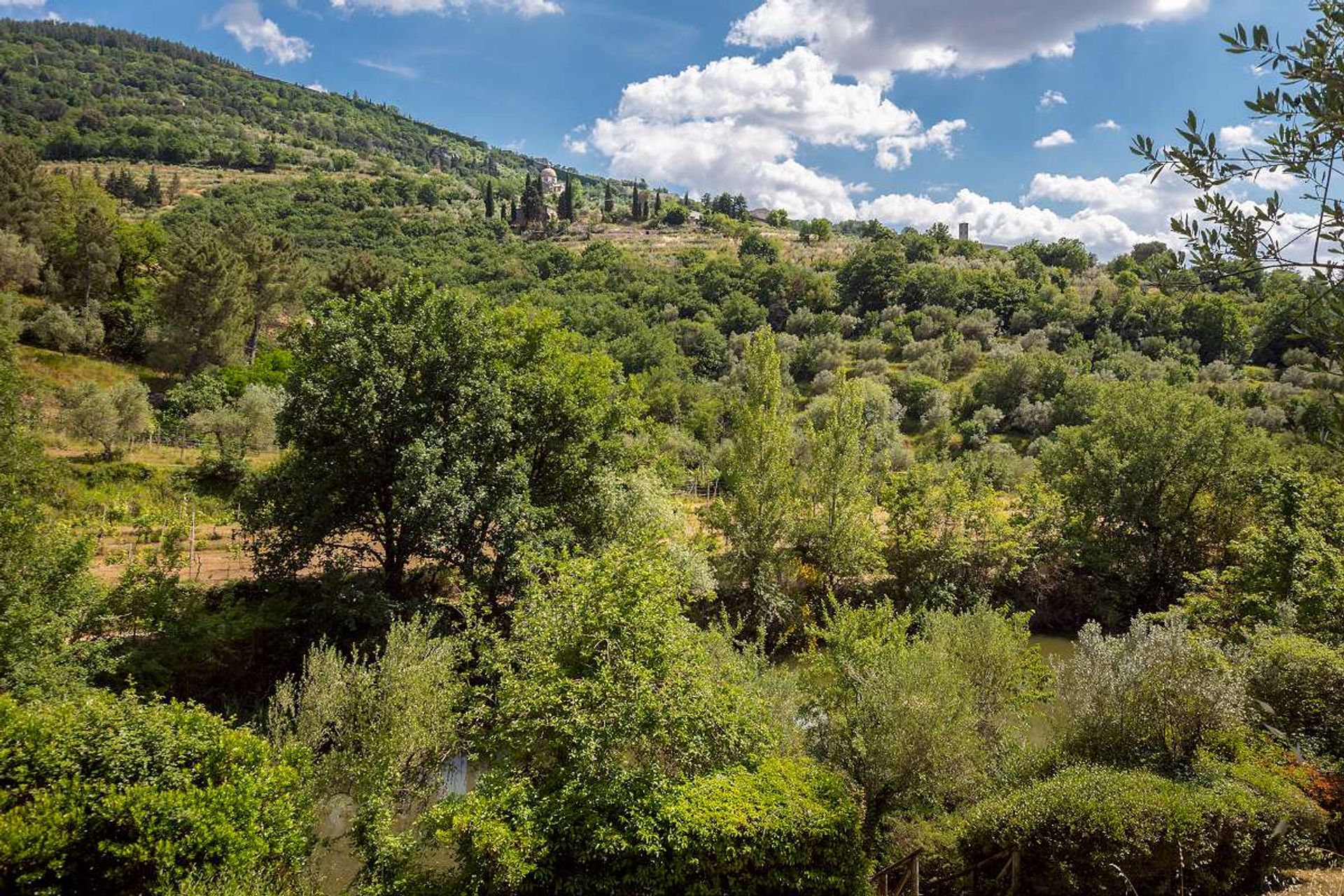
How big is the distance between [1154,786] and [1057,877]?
2.27 m

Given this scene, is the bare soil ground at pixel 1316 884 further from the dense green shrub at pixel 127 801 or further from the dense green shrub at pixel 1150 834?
the dense green shrub at pixel 127 801

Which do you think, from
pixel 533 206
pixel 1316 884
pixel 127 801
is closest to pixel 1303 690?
pixel 1316 884

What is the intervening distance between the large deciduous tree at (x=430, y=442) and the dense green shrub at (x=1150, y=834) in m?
12.0

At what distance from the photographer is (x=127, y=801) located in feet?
29.5

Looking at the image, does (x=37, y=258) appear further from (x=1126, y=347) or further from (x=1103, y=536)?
(x=1126, y=347)

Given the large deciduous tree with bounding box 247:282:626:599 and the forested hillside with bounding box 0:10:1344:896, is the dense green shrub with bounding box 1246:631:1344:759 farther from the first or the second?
the large deciduous tree with bounding box 247:282:626:599

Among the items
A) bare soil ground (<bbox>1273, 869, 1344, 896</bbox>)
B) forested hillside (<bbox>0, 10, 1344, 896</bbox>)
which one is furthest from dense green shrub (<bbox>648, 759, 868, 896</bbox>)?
bare soil ground (<bbox>1273, 869, 1344, 896</bbox>)

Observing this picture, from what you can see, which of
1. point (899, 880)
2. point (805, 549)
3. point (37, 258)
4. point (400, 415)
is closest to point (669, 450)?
point (805, 549)

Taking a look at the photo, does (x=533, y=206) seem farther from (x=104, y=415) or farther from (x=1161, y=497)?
(x=1161, y=497)

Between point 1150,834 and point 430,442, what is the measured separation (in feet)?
55.2

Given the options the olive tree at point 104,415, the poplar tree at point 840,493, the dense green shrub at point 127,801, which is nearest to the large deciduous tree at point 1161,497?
the poplar tree at point 840,493

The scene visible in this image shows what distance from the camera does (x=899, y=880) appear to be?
1207cm

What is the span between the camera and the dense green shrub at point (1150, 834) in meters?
9.79

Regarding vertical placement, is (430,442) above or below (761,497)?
above
